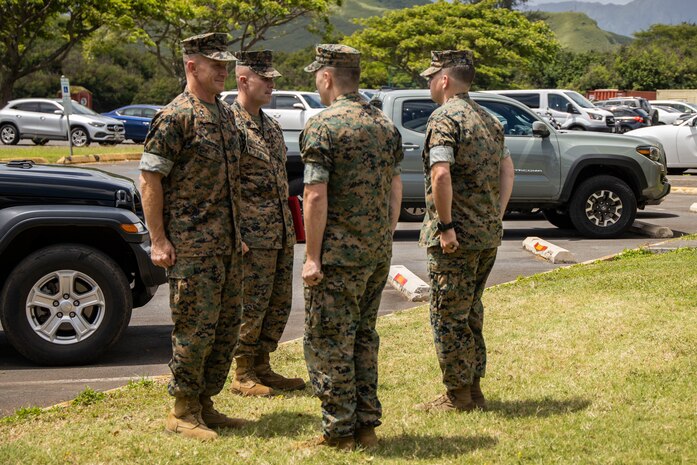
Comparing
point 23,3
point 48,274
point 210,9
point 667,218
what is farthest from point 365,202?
point 210,9

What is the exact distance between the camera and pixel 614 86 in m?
78.9

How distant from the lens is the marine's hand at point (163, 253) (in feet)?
18.0

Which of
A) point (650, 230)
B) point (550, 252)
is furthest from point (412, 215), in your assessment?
point (550, 252)

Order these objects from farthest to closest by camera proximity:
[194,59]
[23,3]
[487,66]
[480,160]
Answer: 1. [487,66]
2. [23,3]
3. [480,160]
4. [194,59]

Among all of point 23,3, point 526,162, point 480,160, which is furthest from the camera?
point 23,3

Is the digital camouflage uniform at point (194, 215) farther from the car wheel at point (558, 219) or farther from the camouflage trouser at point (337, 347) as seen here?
the car wheel at point (558, 219)

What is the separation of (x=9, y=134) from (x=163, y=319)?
27352mm

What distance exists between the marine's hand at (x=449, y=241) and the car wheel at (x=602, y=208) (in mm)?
9055

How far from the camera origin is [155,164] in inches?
213

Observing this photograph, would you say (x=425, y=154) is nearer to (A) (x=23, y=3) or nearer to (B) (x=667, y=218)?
(B) (x=667, y=218)

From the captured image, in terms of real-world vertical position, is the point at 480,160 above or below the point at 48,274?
above

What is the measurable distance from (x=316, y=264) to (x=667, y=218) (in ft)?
40.7

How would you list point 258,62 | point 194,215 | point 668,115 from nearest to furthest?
point 194,215 → point 258,62 → point 668,115

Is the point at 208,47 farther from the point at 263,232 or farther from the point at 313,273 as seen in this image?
the point at 263,232
